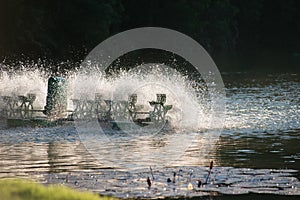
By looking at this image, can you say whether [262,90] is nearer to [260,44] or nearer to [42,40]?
[42,40]

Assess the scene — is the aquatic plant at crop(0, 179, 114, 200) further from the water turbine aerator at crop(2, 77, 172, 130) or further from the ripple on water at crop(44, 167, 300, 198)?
the water turbine aerator at crop(2, 77, 172, 130)

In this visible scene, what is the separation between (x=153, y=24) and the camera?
94.9 m

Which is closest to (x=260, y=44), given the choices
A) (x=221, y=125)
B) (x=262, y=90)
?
(x=262, y=90)

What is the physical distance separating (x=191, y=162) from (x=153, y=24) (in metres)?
74.6

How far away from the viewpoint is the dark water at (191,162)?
17016mm

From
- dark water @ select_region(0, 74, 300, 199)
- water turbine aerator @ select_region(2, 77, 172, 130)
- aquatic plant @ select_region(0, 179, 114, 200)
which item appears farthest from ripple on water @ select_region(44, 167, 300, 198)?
water turbine aerator @ select_region(2, 77, 172, 130)

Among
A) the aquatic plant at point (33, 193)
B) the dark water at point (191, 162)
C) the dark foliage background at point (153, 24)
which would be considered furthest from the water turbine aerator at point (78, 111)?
the dark foliage background at point (153, 24)

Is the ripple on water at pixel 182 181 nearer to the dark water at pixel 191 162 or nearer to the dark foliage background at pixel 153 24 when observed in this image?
the dark water at pixel 191 162

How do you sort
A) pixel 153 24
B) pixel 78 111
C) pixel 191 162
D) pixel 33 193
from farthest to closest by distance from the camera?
pixel 153 24
pixel 78 111
pixel 191 162
pixel 33 193

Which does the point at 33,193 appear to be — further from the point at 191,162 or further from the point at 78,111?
the point at 78,111

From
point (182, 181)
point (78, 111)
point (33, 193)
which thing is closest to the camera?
point (33, 193)

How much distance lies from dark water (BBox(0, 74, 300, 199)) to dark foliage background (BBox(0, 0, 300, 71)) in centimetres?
3710

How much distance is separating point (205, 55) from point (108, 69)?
32732 millimetres

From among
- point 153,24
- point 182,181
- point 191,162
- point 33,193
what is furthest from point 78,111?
point 153,24
